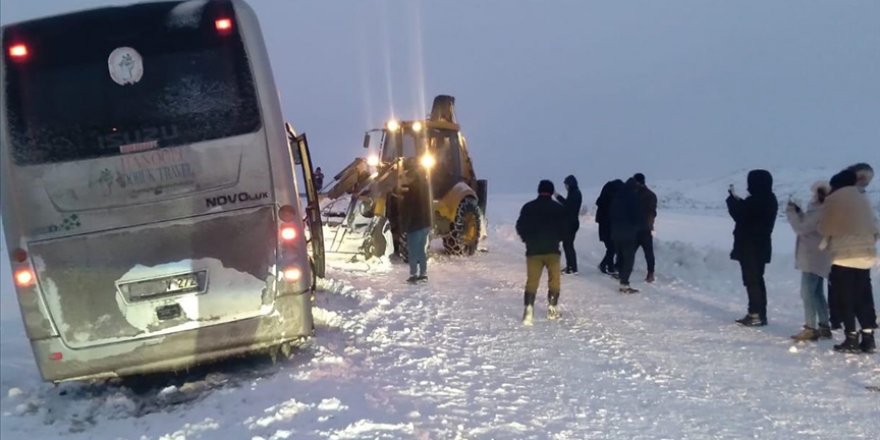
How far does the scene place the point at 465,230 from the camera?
15398 millimetres

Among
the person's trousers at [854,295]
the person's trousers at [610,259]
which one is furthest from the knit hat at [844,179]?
the person's trousers at [610,259]

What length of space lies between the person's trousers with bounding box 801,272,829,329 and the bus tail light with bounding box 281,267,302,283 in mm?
5373

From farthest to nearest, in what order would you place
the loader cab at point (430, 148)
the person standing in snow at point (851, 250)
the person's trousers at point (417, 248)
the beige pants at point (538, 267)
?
the loader cab at point (430, 148)
the person's trousers at point (417, 248)
the beige pants at point (538, 267)
the person standing in snow at point (851, 250)

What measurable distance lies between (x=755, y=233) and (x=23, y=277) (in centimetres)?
757

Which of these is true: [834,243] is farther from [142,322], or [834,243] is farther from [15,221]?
[15,221]

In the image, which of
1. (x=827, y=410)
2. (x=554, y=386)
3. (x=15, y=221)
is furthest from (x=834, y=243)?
(x=15, y=221)

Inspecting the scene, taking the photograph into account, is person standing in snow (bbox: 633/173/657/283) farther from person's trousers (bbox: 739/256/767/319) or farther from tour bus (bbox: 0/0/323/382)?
tour bus (bbox: 0/0/323/382)

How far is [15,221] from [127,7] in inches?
76.4

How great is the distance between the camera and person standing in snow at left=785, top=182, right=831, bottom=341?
7.63m

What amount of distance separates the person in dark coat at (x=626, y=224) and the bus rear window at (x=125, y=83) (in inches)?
264

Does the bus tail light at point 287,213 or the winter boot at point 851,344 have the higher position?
the bus tail light at point 287,213

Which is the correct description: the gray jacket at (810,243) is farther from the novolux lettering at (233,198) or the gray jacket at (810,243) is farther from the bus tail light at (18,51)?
the bus tail light at (18,51)

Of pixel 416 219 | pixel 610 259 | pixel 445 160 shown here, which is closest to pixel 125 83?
pixel 416 219

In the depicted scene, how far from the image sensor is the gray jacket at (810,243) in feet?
24.9
